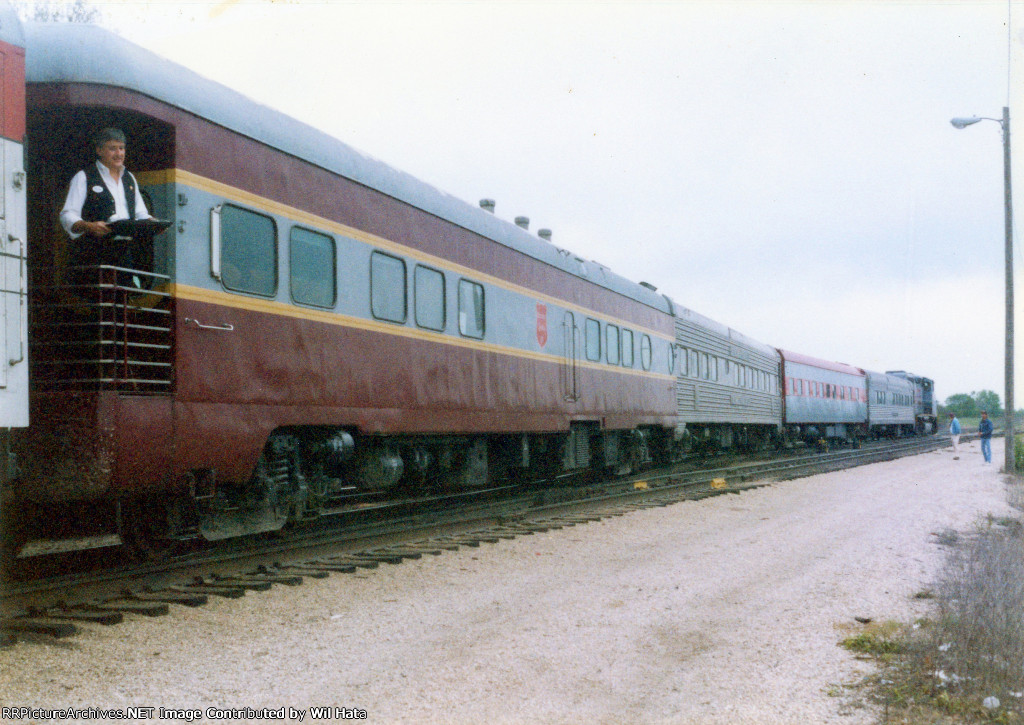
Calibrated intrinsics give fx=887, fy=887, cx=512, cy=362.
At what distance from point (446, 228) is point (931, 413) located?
56.8m

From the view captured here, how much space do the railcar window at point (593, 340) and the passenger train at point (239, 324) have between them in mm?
2106

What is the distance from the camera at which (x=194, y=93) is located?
6.23 m

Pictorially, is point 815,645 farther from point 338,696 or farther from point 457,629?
point 338,696

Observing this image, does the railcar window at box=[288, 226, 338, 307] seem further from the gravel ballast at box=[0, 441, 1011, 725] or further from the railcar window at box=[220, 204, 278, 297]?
the gravel ballast at box=[0, 441, 1011, 725]

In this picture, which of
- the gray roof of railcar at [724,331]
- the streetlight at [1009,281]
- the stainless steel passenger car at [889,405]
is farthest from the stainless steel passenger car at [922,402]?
the streetlight at [1009,281]

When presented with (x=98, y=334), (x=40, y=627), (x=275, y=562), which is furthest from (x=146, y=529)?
(x=98, y=334)

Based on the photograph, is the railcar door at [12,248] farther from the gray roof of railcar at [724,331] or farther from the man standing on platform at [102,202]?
the gray roof of railcar at [724,331]

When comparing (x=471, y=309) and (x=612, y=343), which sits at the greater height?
(x=471, y=309)

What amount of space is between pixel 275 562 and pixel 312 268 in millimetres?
2365

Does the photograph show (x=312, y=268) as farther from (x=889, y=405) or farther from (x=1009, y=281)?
(x=889, y=405)

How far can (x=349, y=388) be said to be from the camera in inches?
301

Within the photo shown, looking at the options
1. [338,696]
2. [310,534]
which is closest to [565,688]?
[338,696]

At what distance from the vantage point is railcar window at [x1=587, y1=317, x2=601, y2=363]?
13.5 m

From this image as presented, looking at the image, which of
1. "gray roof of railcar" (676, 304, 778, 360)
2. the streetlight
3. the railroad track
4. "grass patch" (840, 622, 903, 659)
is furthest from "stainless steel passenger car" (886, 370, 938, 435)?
"grass patch" (840, 622, 903, 659)
